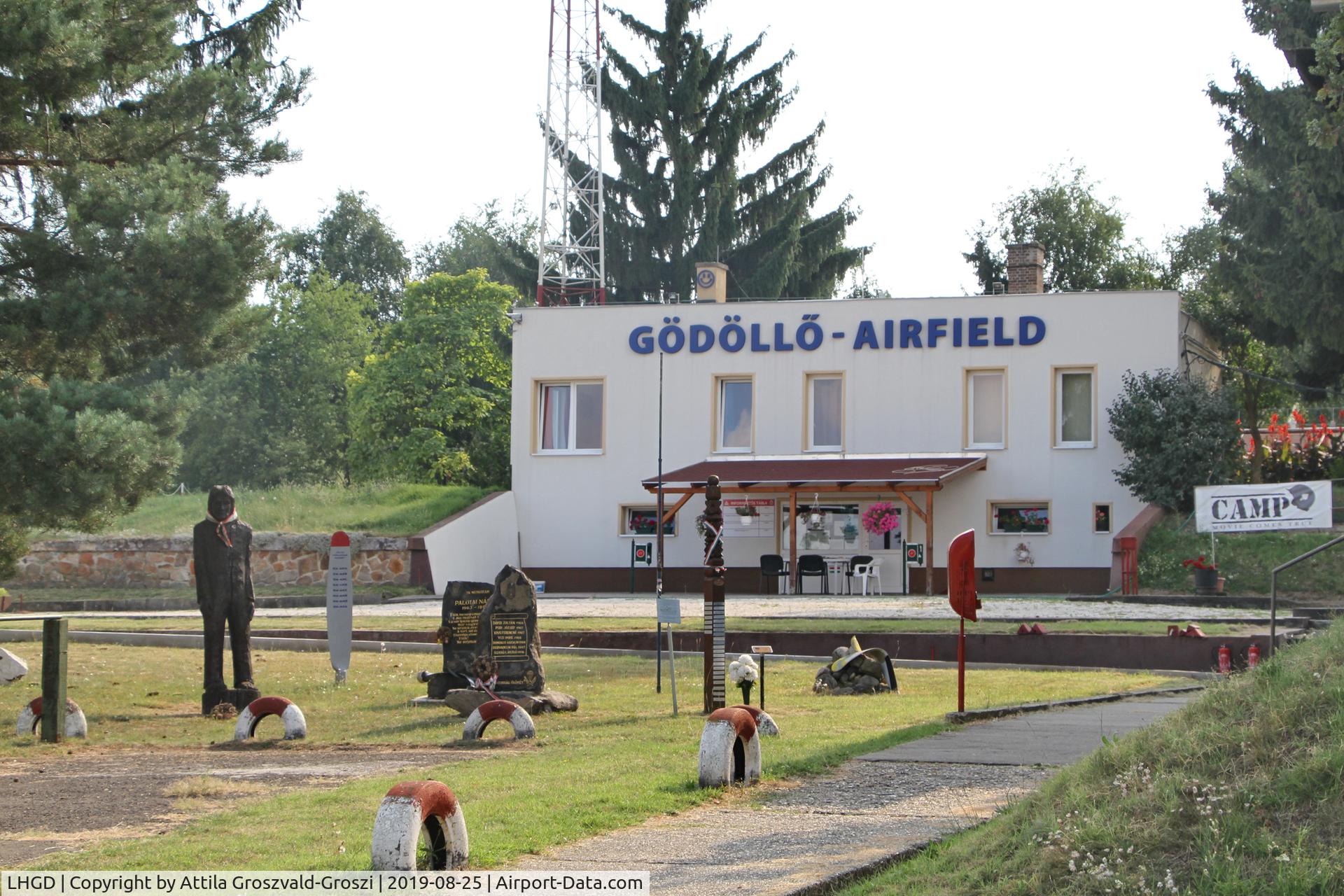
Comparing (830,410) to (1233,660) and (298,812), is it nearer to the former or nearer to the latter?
(1233,660)

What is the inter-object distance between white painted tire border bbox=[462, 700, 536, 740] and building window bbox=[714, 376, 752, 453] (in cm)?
2485

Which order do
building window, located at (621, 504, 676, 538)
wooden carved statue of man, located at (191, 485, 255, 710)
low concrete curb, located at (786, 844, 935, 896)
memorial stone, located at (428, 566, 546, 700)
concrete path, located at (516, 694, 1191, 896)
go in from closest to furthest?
1. low concrete curb, located at (786, 844, 935, 896)
2. concrete path, located at (516, 694, 1191, 896)
3. memorial stone, located at (428, 566, 546, 700)
4. wooden carved statue of man, located at (191, 485, 255, 710)
5. building window, located at (621, 504, 676, 538)

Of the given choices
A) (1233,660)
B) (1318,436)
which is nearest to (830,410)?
(1318,436)

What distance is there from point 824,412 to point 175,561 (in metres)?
15.4

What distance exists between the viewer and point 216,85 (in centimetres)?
1755

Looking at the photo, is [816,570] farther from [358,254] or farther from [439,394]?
[358,254]

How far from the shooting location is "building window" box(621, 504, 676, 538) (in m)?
37.4

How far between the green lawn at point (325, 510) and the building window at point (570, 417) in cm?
238

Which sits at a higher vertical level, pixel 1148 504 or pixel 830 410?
pixel 830 410

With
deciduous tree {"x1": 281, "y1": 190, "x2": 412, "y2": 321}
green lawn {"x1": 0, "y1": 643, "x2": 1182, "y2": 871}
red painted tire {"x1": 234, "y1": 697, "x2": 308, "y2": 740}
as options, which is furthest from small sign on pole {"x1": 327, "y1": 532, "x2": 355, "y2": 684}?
deciduous tree {"x1": 281, "y1": 190, "x2": 412, "y2": 321}

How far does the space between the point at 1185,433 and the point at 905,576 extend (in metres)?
6.82

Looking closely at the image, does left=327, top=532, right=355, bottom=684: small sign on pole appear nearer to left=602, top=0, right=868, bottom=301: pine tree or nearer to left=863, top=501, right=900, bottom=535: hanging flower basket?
left=863, top=501, right=900, bottom=535: hanging flower basket

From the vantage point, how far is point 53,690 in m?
13.2

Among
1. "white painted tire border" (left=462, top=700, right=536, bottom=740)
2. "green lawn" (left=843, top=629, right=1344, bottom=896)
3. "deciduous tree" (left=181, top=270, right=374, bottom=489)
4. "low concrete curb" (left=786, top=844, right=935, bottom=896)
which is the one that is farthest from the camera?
"deciduous tree" (left=181, top=270, right=374, bottom=489)
